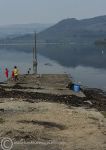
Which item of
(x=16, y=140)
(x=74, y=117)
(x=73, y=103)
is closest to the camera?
(x=16, y=140)

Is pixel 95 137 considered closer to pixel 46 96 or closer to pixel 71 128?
pixel 71 128

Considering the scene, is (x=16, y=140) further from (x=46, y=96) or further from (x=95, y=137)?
(x=46, y=96)

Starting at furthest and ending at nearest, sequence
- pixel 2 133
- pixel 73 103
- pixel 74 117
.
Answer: pixel 73 103 → pixel 74 117 → pixel 2 133

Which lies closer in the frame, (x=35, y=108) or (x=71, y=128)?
(x=71, y=128)

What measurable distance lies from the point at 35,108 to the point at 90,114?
3346 millimetres

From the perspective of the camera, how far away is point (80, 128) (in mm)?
18828

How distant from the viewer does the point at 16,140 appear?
52.2 feet

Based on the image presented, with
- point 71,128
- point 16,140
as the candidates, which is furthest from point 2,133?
point 71,128

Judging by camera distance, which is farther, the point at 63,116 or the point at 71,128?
the point at 63,116

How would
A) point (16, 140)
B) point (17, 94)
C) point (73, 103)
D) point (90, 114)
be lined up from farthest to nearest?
point (17, 94) < point (73, 103) < point (90, 114) < point (16, 140)

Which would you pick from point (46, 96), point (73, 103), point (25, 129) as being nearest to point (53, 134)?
point (25, 129)

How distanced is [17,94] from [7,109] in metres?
7.89

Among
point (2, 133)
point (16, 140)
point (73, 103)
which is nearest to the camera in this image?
point (16, 140)

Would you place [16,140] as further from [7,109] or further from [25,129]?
[7,109]
